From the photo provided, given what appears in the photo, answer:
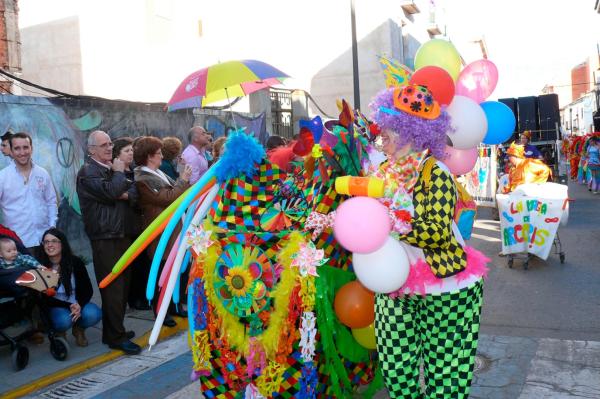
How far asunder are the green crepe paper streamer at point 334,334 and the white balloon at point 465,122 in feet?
3.31

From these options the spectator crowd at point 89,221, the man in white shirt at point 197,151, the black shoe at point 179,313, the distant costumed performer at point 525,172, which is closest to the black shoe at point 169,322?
the spectator crowd at point 89,221

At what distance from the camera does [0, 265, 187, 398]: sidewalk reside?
14.9 feet

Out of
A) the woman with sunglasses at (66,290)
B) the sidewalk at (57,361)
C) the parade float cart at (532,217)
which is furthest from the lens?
the parade float cart at (532,217)

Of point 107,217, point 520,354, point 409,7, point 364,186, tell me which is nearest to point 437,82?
point 364,186

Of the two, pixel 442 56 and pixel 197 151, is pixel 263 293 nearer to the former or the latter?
pixel 442 56

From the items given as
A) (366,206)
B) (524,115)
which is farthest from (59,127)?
(524,115)

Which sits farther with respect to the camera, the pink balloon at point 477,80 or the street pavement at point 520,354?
the street pavement at point 520,354

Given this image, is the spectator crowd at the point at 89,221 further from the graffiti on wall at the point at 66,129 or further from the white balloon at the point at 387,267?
the white balloon at the point at 387,267

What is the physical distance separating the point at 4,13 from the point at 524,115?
47.0 feet

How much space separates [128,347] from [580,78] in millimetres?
79070

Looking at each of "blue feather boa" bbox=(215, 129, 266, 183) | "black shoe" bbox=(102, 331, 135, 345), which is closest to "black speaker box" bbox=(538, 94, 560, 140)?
"black shoe" bbox=(102, 331, 135, 345)

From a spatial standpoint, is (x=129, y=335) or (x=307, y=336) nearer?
(x=307, y=336)

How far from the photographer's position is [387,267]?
2.66m

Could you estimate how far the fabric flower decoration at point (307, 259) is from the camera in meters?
3.21
